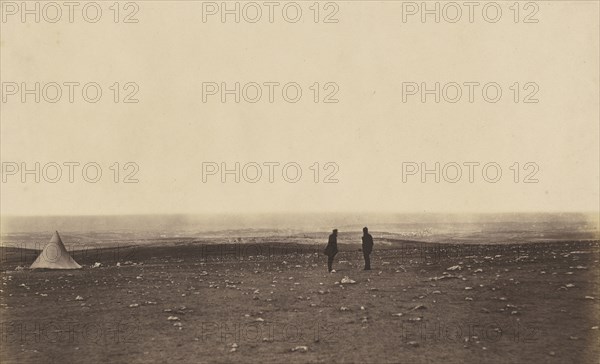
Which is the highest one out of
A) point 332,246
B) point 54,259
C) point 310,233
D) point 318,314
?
point 332,246

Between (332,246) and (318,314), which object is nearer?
(318,314)

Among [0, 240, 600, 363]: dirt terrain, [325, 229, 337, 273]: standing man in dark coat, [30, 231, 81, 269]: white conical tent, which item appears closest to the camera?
[0, 240, 600, 363]: dirt terrain

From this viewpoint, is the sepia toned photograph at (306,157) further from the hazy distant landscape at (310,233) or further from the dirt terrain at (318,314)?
the hazy distant landscape at (310,233)

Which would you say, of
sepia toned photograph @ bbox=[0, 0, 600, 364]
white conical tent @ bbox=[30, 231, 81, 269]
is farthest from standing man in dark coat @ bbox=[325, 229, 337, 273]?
white conical tent @ bbox=[30, 231, 81, 269]

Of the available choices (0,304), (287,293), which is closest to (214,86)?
(287,293)

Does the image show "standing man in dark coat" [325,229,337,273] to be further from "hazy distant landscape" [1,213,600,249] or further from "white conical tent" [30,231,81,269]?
"hazy distant landscape" [1,213,600,249]

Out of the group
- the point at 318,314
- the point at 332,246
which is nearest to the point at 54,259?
the point at 332,246

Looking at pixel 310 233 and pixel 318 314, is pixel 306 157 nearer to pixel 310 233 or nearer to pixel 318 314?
pixel 318 314
